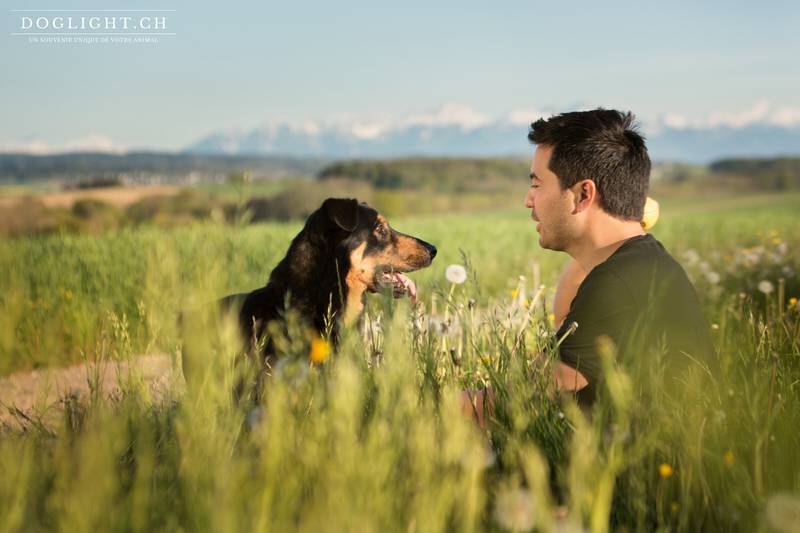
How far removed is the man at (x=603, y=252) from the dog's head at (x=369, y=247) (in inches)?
45.3

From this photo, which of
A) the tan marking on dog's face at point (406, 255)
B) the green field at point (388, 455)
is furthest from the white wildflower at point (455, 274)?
the tan marking on dog's face at point (406, 255)

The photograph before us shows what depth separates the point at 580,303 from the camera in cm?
233

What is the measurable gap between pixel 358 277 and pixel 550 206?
161cm

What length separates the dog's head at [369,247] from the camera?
3.63 metres

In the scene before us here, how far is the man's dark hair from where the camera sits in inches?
105

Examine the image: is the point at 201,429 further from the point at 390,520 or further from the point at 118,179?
the point at 118,179

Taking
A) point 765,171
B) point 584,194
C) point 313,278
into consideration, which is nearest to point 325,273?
point 313,278

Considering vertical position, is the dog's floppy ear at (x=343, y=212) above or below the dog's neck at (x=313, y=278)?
Result: above

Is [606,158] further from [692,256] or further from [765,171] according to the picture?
[765,171]

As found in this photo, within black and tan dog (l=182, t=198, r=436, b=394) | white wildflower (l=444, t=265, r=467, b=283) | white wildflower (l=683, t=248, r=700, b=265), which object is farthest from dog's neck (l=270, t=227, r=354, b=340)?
white wildflower (l=683, t=248, r=700, b=265)

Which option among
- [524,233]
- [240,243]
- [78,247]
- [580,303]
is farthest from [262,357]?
[524,233]

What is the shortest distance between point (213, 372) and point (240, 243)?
41 centimetres

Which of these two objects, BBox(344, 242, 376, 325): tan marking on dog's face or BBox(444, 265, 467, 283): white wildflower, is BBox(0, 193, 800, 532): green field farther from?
BBox(344, 242, 376, 325): tan marking on dog's face

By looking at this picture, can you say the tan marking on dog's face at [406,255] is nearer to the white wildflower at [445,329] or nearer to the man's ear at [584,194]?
the white wildflower at [445,329]
